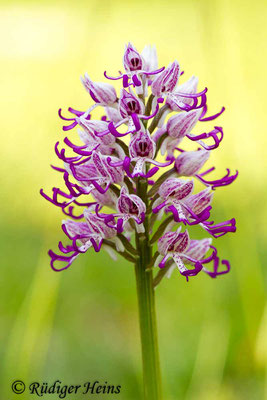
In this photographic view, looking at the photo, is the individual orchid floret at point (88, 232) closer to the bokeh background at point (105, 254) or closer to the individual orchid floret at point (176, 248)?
the individual orchid floret at point (176, 248)

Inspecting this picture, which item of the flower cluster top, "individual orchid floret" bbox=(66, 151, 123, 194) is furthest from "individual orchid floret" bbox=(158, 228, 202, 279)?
"individual orchid floret" bbox=(66, 151, 123, 194)

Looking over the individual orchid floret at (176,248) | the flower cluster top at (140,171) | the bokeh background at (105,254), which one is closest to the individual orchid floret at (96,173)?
the flower cluster top at (140,171)

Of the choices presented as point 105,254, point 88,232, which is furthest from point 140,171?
point 105,254

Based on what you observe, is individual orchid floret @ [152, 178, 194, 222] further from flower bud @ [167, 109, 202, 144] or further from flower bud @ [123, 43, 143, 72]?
flower bud @ [123, 43, 143, 72]

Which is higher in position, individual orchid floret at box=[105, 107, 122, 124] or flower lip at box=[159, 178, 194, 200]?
individual orchid floret at box=[105, 107, 122, 124]

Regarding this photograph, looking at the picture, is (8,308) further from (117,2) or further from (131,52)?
(117,2)

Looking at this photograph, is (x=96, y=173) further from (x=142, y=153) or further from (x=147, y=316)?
(x=147, y=316)

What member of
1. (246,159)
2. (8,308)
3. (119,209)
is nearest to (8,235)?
(8,308)
